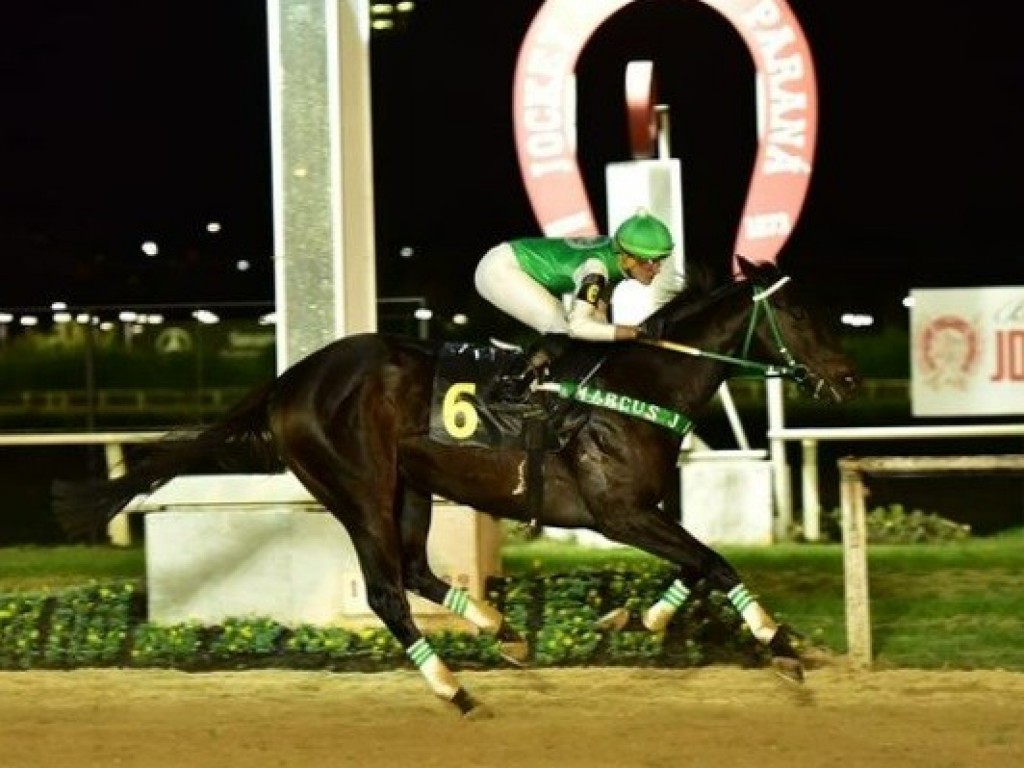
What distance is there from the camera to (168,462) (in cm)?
848

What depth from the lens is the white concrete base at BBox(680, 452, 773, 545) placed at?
13.6m

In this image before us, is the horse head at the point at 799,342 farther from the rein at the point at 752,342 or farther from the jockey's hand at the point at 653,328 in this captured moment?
the jockey's hand at the point at 653,328

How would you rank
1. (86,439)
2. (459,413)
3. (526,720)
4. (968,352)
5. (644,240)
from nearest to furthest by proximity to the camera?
(526,720)
(644,240)
(459,413)
(968,352)
(86,439)

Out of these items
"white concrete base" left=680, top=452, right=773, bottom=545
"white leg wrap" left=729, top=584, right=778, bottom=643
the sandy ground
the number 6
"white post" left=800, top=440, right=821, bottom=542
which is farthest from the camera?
"white post" left=800, top=440, right=821, bottom=542

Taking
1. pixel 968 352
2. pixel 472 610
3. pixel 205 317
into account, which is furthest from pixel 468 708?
pixel 205 317

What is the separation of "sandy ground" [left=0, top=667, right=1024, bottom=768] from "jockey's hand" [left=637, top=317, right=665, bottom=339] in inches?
62.8

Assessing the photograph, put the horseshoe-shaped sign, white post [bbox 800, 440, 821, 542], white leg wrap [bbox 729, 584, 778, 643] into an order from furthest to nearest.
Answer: white post [bbox 800, 440, 821, 542] → the horseshoe-shaped sign → white leg wrap [bbox 729, 584, 778, 643]

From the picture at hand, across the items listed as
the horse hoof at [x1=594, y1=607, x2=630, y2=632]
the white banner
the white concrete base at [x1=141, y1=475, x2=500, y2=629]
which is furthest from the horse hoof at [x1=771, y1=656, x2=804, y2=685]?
the white banner

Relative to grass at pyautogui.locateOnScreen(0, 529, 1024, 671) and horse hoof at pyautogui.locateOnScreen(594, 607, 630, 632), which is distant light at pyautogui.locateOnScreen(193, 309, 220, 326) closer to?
grass at pyautogui.locateOnScreen(0, 529, 1024, 671)

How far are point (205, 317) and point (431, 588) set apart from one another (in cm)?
740

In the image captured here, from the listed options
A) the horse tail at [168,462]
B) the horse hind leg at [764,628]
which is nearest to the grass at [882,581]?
the horse hind leg at [764,628]

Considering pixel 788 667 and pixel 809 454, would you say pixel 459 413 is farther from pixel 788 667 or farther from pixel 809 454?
pixel 809 454

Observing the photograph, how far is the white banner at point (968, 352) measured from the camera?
40.7ft

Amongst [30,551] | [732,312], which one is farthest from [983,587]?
[30,551]
